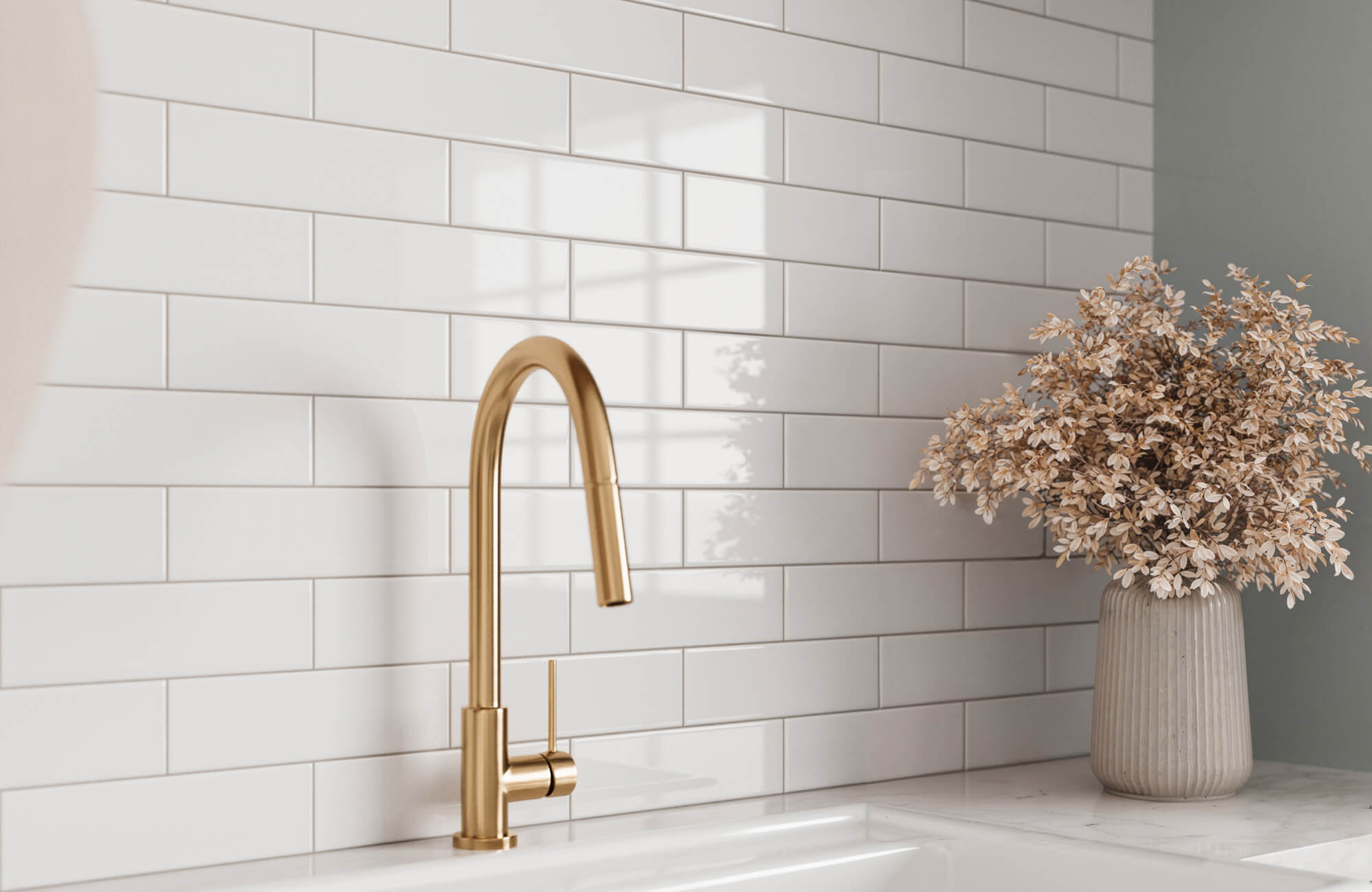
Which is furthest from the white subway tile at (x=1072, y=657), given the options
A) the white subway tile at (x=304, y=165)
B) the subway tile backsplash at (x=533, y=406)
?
the white subway tile at (x=304, y=165)

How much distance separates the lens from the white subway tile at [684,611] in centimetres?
120

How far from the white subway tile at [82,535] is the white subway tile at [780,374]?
51 cm

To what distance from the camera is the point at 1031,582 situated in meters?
1.52

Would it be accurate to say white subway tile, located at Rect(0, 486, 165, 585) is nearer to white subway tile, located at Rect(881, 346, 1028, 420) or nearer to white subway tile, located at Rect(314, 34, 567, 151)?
white subway tile, located at Rect(314, 34, 567, 151)

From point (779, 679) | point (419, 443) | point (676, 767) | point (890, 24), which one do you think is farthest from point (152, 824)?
point (890, 24)

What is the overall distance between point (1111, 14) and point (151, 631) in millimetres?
1331

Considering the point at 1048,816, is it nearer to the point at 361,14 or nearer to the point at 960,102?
the point at 960,102

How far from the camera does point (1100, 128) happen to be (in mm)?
1604

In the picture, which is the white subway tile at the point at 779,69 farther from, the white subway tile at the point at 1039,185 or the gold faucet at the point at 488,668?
the gold faucet at the point at 488,668

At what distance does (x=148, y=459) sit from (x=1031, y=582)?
986mm

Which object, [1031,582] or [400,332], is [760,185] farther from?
[1031,582]

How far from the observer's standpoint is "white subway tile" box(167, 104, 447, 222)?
3.37 ft

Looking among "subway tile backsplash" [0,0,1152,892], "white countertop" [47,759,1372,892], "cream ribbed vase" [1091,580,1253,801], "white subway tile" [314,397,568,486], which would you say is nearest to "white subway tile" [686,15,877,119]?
"subway tile backsplash" [0,0,1152,892]

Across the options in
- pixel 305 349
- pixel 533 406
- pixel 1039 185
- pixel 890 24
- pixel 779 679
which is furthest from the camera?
pixel 1039 185
